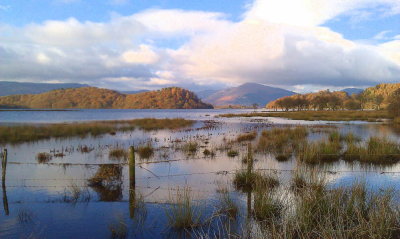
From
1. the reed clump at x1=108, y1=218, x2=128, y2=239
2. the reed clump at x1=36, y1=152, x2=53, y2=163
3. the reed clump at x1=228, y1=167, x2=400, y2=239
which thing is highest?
the reed clump at x1=228, y1=167, x2=400, y2=239

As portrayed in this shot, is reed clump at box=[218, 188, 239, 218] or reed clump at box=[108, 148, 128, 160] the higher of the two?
reed clump at box=[108, 148, 128, 160]

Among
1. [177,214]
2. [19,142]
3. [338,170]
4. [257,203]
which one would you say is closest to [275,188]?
[257,203]

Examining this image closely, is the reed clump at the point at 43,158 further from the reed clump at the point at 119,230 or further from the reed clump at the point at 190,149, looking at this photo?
the reed clump at the point at 119,230

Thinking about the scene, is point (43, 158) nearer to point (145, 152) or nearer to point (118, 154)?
point (118, 154)

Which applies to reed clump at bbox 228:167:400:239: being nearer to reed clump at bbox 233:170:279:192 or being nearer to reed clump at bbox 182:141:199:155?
reed clump at bbox 233:170:279:192

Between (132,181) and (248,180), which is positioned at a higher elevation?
(132,181)

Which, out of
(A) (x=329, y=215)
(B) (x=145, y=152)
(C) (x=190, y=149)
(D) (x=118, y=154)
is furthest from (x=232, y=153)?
(A) (x=329, y=215)

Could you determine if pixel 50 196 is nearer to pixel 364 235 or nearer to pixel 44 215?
pixel 44 215

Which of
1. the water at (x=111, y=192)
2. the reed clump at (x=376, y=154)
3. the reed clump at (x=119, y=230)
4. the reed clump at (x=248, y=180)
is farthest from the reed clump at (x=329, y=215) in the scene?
the reed clump at (x=376, y=154)

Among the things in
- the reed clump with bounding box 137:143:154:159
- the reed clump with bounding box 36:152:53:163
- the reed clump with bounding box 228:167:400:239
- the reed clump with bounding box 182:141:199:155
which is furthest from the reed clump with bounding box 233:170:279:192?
the reed clump with bounding box 36:152:53:163

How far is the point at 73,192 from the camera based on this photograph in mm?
10922

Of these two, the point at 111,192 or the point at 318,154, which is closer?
the point at 111,192

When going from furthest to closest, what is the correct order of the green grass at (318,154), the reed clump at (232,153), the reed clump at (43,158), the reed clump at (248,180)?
the reed clump at (232,153) < the reed clump at (43,158) < the green grass at (318,154) < the reed clump at (248,180)

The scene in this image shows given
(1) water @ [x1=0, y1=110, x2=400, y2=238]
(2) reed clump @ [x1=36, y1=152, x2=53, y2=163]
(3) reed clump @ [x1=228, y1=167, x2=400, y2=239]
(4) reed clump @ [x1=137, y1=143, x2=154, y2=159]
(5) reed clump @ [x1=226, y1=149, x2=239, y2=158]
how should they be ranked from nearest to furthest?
(3) reed clump @ [x1=228, y1=167, x2=400, y2=239] < (1) water @ [x1=0, y1=110, x2=400, y2=238] < (2) reed clump @ [x1=36, y1=152, x2=53, y2=163] < (4) reed clump @ [x1=137, y1=143, x2=154, y2=159] < (5) reed clump @ [x1=226, y1=149, x2=239, y2=158]
